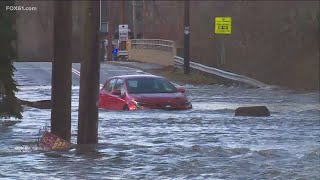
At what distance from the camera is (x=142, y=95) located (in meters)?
22.8

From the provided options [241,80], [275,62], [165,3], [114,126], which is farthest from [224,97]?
[165,3]

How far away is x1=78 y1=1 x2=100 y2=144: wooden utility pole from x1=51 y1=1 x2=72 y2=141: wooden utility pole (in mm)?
250

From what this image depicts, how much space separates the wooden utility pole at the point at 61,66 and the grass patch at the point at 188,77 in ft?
83.5

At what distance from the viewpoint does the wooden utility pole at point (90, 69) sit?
13.2 m

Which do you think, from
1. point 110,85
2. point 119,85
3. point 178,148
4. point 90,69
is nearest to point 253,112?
point 119,85

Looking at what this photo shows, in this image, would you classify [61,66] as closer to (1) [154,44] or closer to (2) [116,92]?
(2) [116,92]

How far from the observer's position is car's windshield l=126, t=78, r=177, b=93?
76.2 feet

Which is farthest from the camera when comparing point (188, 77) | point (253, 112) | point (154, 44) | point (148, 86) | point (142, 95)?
point (154, 44)

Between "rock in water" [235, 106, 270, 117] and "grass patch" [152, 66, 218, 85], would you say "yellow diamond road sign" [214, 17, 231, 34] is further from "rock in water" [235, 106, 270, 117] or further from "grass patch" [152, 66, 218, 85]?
"rock in water" [235, 106, 270, 117]

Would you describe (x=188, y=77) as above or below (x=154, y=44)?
below

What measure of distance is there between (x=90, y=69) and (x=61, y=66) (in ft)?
1.61

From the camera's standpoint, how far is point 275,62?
55.6 metres

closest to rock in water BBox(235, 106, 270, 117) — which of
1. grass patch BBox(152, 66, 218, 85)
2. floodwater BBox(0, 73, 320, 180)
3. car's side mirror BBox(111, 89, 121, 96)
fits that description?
floodwater BBox(0, 73, 320, 180)

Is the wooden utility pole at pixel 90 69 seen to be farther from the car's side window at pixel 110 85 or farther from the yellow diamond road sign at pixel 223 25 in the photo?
the yellow diamond road sign at pixel 223 25
